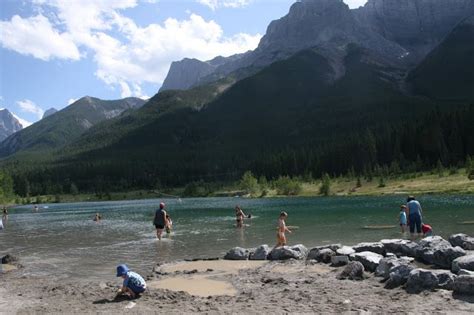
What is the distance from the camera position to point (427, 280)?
17.4 m

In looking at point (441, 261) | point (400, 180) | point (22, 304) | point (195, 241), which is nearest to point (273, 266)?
point (441, 261)

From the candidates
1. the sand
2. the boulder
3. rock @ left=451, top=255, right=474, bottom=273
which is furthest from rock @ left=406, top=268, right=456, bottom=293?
the boulder

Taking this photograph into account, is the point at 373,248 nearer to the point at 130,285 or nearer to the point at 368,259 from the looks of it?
the point at 368,259

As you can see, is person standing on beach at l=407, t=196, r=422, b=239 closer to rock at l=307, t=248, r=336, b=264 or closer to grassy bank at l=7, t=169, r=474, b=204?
rock at l=307, t=248, r=336, b=264

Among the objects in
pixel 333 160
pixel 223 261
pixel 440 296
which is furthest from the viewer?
pixel 333 160

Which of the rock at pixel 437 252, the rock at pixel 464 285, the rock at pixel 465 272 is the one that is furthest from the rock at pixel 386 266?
the rock at pixel 464 285

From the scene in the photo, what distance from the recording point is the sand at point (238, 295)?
632 inches

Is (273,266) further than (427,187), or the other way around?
(427,187)

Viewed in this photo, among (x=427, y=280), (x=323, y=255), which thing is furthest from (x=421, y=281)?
(x=323, y=255)

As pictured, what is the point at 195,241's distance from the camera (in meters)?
39.0

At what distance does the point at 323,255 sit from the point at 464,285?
31.3 ft

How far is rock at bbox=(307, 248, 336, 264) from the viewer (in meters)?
25.0

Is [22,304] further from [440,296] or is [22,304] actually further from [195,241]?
[195,241]

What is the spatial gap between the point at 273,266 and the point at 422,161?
Result: 483 feet
